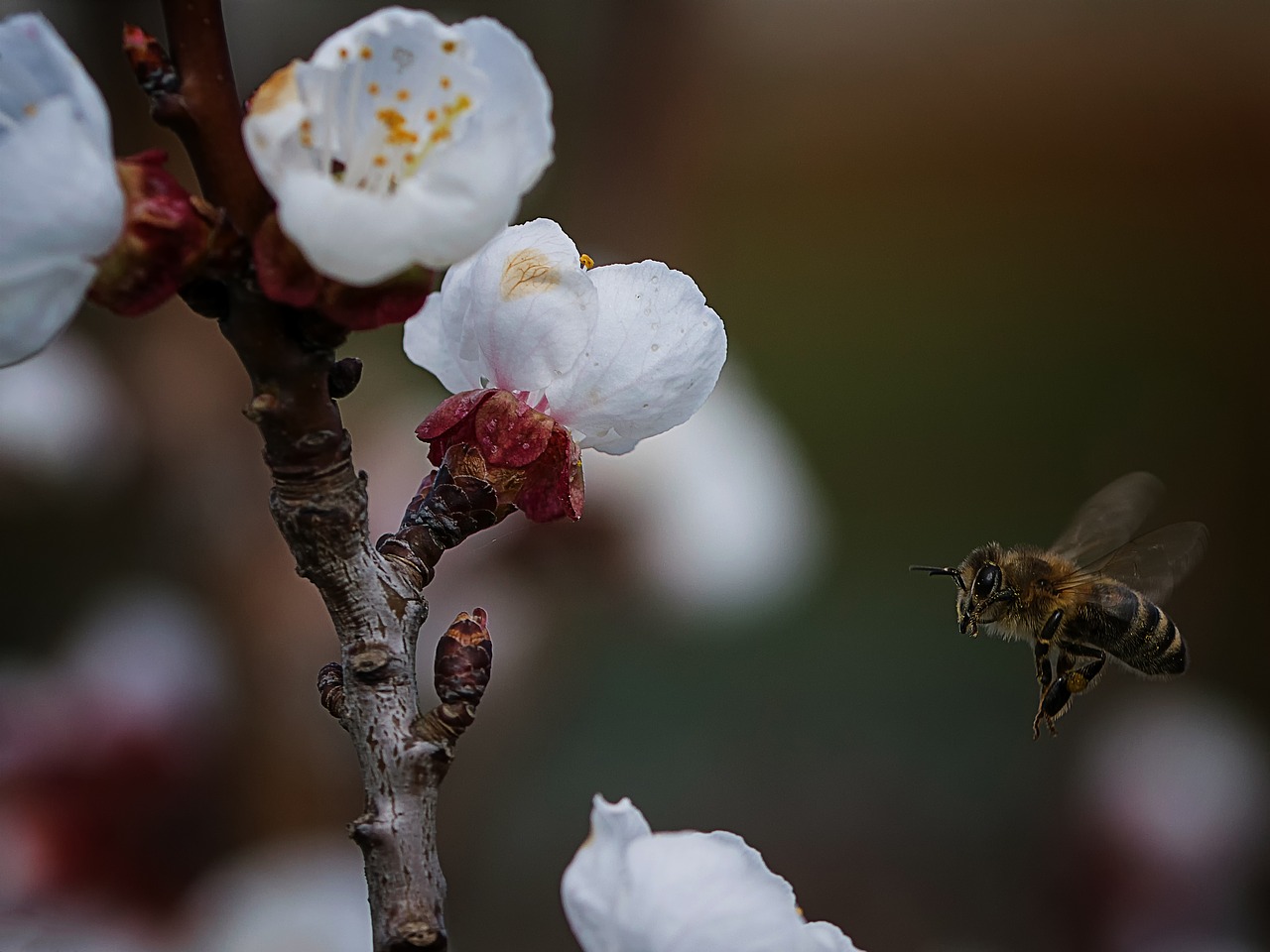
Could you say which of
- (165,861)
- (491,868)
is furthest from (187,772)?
(491,868)

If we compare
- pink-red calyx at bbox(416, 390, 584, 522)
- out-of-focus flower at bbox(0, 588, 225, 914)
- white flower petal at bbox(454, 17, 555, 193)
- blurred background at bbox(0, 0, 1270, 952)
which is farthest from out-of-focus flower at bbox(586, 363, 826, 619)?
white flower petal at bbox(454, 17, 555, 193)

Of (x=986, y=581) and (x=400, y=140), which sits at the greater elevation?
(x=400, y=140)

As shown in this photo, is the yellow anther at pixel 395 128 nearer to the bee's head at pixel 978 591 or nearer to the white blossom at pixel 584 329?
the white blossom at pixel 584 329

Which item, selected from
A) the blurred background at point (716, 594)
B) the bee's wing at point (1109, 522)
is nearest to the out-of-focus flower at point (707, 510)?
Result: the blurred background at point (716, 594)

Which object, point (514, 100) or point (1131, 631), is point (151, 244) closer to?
point (514, 100)

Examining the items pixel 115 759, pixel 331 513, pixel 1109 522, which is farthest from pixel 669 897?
pixel 115 759

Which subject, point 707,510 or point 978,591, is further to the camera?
point 707,510
